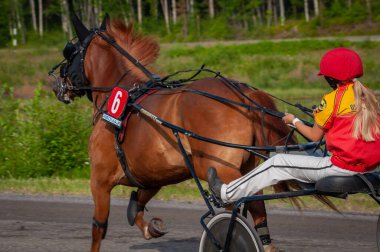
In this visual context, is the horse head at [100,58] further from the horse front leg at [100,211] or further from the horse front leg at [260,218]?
the horse front leg at [260,218]

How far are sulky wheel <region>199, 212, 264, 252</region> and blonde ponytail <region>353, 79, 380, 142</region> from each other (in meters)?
0.98

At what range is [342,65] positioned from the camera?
194 inches

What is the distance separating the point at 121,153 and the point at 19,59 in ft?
110

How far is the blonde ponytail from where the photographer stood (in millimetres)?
4848

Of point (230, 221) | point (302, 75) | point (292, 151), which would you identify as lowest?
point (302, 75)

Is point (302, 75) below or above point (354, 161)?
below

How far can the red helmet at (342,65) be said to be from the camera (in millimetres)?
4914

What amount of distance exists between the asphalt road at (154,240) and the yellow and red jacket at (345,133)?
88.9 inches

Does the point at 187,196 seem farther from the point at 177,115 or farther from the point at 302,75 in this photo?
the point at 302,75

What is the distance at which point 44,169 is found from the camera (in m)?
12.6

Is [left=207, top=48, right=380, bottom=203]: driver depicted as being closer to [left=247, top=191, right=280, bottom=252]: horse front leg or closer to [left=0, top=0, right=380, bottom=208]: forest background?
[left=247, top=191, right=280, bottom=252]: horse front leg

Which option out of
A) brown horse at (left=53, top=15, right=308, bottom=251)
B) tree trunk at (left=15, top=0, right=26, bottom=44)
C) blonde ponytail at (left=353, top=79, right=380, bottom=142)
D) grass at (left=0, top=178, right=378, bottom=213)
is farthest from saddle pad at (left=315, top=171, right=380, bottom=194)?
tree trunk at (left=15, top=0, right=26, bottom=44)

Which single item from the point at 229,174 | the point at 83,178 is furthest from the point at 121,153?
the point at 83,178

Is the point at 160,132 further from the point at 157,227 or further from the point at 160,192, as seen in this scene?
the point at 160,192
